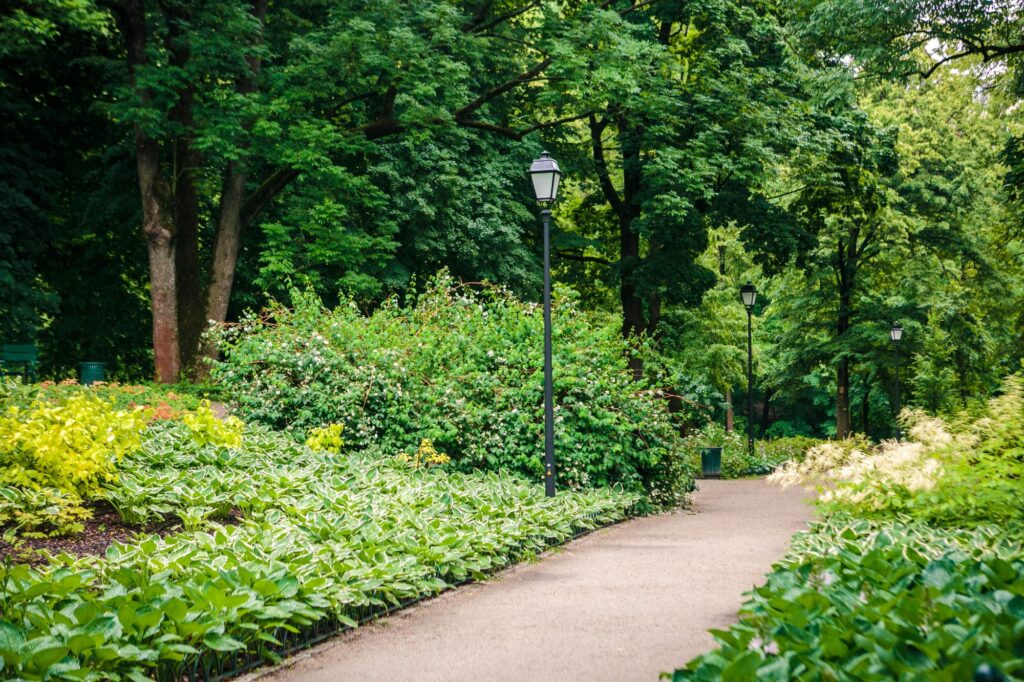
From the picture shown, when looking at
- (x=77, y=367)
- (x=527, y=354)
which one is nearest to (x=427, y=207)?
(x=527, y=354)

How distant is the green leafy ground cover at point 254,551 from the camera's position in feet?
15.3

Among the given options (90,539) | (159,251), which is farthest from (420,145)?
(90,539)

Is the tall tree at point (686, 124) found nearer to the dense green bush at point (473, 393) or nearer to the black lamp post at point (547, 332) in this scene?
the dense green bush at point (473, 393)

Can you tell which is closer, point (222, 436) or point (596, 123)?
point (222, 436)

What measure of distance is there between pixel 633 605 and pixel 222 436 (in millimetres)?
5308

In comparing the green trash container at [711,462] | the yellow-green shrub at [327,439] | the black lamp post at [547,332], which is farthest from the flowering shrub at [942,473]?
the green trash container at [711,462]

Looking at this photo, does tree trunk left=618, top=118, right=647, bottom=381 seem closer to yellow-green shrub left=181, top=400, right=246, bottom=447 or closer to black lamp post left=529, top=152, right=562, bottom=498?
black lamp post left=529, top=152, right=562, bottom=498

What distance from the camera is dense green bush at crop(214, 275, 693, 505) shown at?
12086 mm

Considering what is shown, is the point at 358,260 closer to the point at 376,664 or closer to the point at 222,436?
the point at 222,436

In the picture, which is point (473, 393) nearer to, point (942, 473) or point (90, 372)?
point (942, 473)

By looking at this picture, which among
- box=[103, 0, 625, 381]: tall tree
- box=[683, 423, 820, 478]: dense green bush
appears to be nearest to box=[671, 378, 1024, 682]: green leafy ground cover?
box=[103, 0, 625, 381]: tall tree

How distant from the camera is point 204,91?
60.9 feet

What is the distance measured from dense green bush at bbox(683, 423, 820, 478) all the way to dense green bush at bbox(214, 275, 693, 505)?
31.3 ft

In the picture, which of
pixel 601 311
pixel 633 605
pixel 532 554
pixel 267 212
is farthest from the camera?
pixel 601 311
